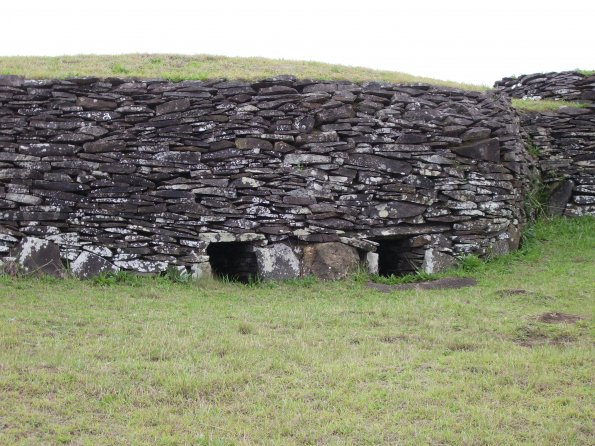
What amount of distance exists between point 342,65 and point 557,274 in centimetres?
606

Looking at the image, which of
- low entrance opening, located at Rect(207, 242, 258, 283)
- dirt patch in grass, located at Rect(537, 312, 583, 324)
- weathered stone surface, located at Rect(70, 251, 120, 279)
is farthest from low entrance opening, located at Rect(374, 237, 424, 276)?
weathered stone surface, located at Rect(70, 251, 120, 279)

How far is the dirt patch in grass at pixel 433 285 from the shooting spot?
1000cm

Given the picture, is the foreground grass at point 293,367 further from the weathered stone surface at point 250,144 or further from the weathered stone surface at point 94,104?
the weathered stone surface at point 94,104

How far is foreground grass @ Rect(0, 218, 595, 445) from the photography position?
196 inches

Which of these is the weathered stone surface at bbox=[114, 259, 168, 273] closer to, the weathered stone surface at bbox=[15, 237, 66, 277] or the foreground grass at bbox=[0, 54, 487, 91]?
the weathered stone surface at bbox=[15, 237, 66, 277]

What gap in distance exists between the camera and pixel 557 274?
1036 centimetres

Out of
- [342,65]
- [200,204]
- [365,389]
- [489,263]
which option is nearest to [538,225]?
[489,263]

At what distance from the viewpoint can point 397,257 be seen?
11.5 m

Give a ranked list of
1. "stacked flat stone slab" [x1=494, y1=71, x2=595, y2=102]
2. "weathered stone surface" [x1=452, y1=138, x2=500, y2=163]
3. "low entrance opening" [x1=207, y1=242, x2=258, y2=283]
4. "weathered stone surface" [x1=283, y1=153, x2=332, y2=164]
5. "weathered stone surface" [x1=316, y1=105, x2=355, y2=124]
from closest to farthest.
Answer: "weathered stone surface" [x1=283, y1=153, x2=332, y2=164] → "weathered stone surface" [x1=316, y1=105, x2=355, y2=124] → "low entrance opening" [x1=207, y1=242, x2=258, y2=283] → "weathered stone surface" [x1=452, y1=138, x2=500, y2=163] → "stacked flat stone slab" [x1=494, y1=71, x2=595, y2=102]

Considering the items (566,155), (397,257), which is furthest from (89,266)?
(566,155)

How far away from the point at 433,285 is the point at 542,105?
20.8 ft

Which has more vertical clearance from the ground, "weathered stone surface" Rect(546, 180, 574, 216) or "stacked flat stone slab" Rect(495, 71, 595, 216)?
"stacked flat stone slab" Rect(495, 71, 595, 216)

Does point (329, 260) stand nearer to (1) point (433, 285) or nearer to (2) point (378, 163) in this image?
(1) point (433, 285)

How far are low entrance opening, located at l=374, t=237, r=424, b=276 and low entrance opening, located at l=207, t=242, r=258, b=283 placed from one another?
2.12m
